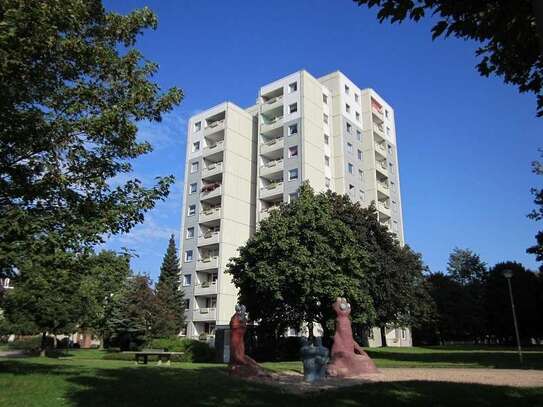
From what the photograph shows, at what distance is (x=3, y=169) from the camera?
12.9 meters

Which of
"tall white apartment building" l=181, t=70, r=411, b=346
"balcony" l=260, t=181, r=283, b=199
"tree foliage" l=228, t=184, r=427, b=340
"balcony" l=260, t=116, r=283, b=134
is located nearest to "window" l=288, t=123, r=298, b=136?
"tall white apartment building" l=181, t=70, r=411, b=346

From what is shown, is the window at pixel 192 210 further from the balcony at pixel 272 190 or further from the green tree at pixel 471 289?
the green tree at pixel 471 289

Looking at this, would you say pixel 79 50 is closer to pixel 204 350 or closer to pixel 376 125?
pixel 204 350

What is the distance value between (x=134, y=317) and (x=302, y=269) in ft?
76.0

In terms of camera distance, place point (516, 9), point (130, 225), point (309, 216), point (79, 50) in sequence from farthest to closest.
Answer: point (309, 216), point (130, 225), point (79, 50), point (516, 9)

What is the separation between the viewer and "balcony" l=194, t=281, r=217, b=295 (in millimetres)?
50031

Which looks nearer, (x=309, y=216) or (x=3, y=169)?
(x=3, y=169)

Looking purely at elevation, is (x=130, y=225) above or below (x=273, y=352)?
above

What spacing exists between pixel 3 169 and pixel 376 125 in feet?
184

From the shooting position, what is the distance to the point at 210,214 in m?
54.1

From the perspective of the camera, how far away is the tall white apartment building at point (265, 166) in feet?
170

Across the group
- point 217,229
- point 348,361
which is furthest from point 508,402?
point 217,229

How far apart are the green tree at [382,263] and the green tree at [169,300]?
1948cm

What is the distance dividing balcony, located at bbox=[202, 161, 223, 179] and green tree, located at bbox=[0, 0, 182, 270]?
1588 inches
